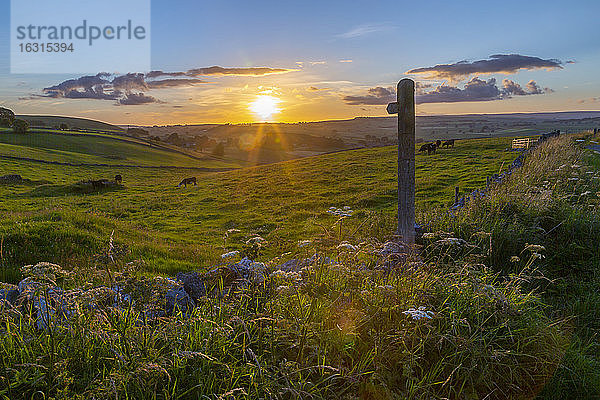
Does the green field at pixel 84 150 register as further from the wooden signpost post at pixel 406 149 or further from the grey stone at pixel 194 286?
the wooden signpost post at pixel 406 149

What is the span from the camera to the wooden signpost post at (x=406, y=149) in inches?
249

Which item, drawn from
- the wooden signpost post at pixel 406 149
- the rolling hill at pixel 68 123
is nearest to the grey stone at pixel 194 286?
the wooden signpost post at pixel 406 149

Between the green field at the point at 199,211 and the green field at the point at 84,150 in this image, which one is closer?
the green field at the point at 199,211

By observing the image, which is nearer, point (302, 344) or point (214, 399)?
point (214, 399)

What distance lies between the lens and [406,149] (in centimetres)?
639

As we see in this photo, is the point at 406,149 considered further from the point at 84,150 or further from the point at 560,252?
the point at 84,150

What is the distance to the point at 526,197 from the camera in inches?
350

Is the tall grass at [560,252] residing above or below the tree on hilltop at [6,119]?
below

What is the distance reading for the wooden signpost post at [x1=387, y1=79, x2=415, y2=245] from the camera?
6333 mm

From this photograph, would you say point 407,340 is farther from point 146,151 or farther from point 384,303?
point 146,151

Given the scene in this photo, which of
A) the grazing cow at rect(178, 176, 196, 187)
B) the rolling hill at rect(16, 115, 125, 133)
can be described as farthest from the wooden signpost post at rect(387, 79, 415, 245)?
the rolling hill at rect(16, 115, 125, 133)

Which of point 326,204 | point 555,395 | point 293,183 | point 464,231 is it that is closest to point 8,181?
point 293,183

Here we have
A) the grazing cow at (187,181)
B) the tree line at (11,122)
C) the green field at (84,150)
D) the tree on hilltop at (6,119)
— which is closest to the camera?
the grazing cow at (187,181)

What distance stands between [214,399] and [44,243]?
24.4 feet
